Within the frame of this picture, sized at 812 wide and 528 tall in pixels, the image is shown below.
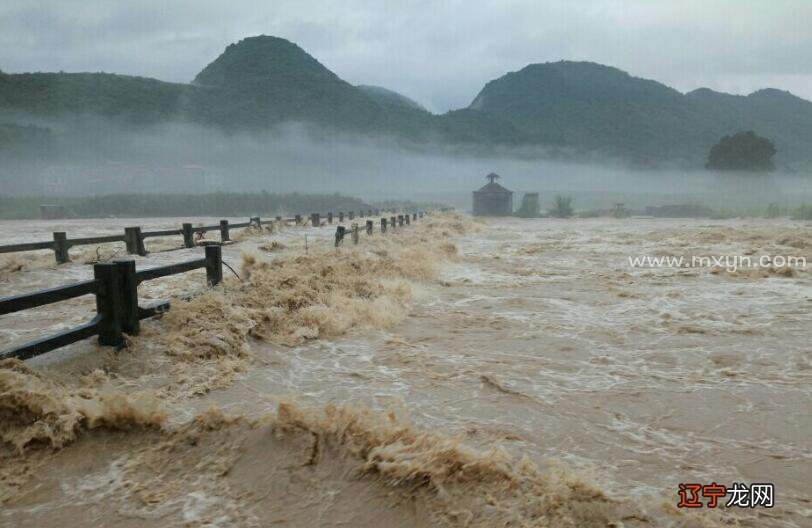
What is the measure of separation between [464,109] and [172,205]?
112267 millimetres

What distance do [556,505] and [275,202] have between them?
45.4 m

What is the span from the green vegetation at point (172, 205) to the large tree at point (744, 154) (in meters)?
46.4

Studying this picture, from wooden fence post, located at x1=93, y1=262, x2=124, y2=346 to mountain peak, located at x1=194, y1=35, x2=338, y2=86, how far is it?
123m

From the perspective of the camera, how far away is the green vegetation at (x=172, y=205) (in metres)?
37.8

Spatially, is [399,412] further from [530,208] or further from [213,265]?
[530,208]

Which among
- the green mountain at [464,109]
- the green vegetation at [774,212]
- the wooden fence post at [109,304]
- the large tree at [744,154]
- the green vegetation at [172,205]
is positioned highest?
the green mountain at [464,109]

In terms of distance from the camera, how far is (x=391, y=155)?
119125 millimetres

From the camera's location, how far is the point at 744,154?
60.8 metres

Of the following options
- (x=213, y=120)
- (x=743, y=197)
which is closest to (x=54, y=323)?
(x=743, y=197)

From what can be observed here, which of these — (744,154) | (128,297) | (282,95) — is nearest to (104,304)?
(128,297)

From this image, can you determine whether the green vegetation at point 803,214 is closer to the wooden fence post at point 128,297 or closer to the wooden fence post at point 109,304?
the wooden fence post at point 128,297

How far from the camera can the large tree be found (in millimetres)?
59562

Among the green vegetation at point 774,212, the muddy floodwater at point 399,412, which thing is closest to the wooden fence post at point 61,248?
the muddy floodwater at point 399,412

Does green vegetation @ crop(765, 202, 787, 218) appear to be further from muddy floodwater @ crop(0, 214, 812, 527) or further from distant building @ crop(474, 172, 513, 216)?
muddy floodwater @ crop(0, 214, 812, 527)
